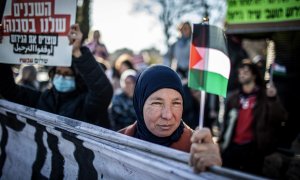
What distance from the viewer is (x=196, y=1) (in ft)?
72.2

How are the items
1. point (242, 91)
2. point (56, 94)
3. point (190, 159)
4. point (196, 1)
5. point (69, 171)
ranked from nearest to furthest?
1. point (190, 159)
2. point (69, 171)
3. point (56, 94)
4. point (242, 91)
5. point (196, 1)

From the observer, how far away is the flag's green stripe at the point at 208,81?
2.30m

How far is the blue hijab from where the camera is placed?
2420mm

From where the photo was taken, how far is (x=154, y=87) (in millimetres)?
2412

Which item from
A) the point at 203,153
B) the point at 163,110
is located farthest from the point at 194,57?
the point at 203,153

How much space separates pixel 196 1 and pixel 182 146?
802 inches

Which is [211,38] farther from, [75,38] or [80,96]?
[80,96]

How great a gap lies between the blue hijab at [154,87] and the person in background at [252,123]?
9.35 ft

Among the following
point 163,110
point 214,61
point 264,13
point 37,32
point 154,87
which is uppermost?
point 264,13

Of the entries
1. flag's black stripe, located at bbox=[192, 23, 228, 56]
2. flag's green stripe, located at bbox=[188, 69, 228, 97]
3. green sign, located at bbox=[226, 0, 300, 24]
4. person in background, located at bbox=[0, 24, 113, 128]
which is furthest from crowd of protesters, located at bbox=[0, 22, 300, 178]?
green sign, located at bbox=[226, 0, 300, 24]

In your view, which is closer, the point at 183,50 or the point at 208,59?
the point at 208,59

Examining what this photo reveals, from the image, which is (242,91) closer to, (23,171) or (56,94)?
(56,94)

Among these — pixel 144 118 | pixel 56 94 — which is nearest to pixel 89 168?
pixel 144 118

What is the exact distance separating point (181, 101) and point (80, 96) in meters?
1.36
